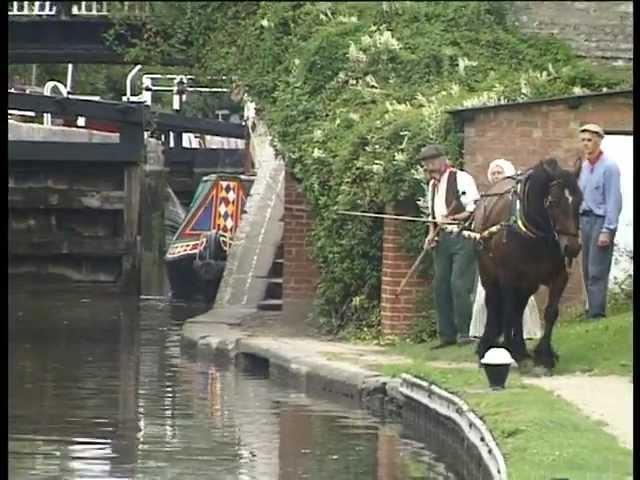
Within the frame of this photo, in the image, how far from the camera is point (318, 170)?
1983 cm

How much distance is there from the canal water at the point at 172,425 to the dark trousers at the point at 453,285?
1.65 meters

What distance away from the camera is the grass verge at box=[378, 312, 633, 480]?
1065 centimetres

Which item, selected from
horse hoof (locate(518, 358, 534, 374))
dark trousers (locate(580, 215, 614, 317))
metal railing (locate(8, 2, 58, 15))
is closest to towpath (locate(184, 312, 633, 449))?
horse hoof (locate(518, 358, 534, 374))

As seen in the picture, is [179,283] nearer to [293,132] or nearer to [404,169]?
[293,132]

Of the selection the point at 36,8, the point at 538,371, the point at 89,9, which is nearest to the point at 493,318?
the point at 538,371

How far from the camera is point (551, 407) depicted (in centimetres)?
1280

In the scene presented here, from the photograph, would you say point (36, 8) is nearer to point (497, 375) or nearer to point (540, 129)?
point (540, 129)

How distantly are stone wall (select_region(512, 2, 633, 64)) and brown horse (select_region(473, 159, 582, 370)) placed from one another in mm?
7712

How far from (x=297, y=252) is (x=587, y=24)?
4.67m

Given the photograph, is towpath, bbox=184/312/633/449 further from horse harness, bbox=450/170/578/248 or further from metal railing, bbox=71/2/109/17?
metal railing, bbox=71/2/109/17

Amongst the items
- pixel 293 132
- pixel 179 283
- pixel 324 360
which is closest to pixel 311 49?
pixel 293 132

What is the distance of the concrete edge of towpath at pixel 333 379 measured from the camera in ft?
41.1

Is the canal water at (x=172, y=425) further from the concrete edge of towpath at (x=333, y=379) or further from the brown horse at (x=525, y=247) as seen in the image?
the brown horse at (x=525, y=247)

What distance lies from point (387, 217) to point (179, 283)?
13.1 meters
